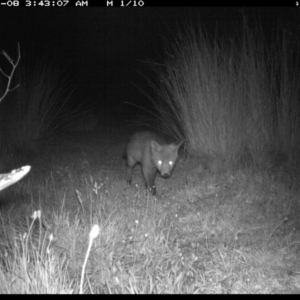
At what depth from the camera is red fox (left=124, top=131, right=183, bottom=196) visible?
17.9 feet

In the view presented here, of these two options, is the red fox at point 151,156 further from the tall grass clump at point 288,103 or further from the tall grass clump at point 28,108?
the tall grass clump at point 28,108

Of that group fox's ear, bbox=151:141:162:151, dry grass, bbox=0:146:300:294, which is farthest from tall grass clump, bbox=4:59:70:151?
fox's ear, bbox=151:141:162:151

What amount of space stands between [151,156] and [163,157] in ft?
0.79

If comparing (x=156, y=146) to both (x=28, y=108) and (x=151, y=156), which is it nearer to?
(x=151, y=156)

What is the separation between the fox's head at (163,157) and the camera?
545 centimetres

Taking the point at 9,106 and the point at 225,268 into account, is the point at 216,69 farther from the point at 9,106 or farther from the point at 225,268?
the point at 9,106

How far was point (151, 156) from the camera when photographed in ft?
18.4

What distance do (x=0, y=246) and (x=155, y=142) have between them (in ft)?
9.34

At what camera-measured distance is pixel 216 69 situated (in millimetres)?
5844

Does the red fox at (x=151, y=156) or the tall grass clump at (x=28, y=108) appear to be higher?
Answer: the tall grass clump at (x=28, y=108)

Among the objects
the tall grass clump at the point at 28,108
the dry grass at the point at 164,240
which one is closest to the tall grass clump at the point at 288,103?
the dry grass at the point at 164,240

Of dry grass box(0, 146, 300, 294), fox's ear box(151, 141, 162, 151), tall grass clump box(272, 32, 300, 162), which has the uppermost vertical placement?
tall grass clump box(272, 32, 300, 162)

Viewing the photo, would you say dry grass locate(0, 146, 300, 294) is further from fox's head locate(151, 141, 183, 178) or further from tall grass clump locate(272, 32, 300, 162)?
tall grass clump locate(272, 32, 300, 162)

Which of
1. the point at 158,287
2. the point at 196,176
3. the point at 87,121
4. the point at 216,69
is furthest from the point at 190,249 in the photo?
the point at 87,121
